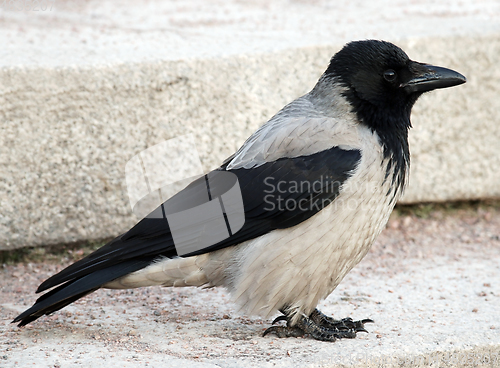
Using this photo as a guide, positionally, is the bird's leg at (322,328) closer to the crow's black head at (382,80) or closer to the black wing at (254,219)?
the black wing at (254,219)

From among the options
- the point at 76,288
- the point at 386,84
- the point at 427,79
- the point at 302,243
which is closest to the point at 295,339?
the point at 302,243

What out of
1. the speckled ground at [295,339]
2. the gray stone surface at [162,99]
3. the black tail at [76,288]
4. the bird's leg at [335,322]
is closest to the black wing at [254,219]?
the black tail at [76,288]

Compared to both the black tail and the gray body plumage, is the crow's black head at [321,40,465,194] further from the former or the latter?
the black tail

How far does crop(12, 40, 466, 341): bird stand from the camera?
3473mm

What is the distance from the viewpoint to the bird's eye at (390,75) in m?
3.71

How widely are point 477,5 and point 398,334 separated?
179 inches

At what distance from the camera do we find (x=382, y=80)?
371cm

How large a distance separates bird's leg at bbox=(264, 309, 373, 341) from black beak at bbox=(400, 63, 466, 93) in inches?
56.0

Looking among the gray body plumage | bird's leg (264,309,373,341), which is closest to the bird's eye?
the gray body plumage

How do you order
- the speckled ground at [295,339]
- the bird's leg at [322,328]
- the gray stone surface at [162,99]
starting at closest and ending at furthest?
1. the speckled ground at [295,339]
2. the bird's leg at [322,328]
3. the gray stone surface at [162,99]

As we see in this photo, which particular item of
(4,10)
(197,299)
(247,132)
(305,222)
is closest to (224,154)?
(247,132)

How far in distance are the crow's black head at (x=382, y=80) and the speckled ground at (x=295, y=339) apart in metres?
1.21

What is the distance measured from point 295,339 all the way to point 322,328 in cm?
17

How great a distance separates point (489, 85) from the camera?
5488mm
